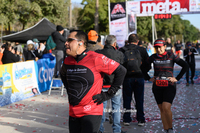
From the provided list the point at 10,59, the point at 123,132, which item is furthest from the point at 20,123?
the point at 10,59

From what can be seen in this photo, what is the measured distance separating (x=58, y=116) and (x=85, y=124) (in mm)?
4155

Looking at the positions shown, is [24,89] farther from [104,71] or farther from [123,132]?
[104,71]

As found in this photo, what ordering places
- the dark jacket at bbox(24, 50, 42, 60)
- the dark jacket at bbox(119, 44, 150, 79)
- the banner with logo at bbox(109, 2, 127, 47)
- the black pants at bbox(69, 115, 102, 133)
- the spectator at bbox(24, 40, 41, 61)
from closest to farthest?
the black pants at bbox(69, 115, 102, 133) < the dark jacket at bbox(119, 44, 150, 79) < the spectator at bbox(24, 40, 41, 61) < the dark jacket at bbox(24, 50, 42, 60) < the banner with logo at bbox(109, 2, 127, 47)

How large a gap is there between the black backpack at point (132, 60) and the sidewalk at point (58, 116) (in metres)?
1.35

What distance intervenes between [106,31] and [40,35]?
3839 centimetres

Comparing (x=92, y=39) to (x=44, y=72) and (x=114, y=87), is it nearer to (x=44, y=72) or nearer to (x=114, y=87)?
(x=114, y=87)

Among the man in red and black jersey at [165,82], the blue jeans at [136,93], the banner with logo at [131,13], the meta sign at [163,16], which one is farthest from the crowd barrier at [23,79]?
the meta sign at [163,16]

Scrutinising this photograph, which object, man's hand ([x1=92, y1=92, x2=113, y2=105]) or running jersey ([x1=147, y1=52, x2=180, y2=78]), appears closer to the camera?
man's hand ([x1=92, y1=92, x2=113, y2=105])

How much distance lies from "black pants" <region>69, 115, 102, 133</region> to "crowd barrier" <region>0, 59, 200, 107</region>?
19.4 feet

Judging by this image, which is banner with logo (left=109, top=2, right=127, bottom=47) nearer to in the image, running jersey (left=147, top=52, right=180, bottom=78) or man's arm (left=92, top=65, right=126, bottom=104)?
running jersey (left=147, top=52, right=180, bottom=78)

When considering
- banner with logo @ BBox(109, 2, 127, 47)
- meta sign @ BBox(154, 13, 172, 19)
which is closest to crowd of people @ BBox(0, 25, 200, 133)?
meta sign @ BBox(154, 13, 172, 19)

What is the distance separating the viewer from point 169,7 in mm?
23062

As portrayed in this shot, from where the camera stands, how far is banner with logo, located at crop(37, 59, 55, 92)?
11.0m

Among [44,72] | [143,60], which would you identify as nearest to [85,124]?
[143,60]
